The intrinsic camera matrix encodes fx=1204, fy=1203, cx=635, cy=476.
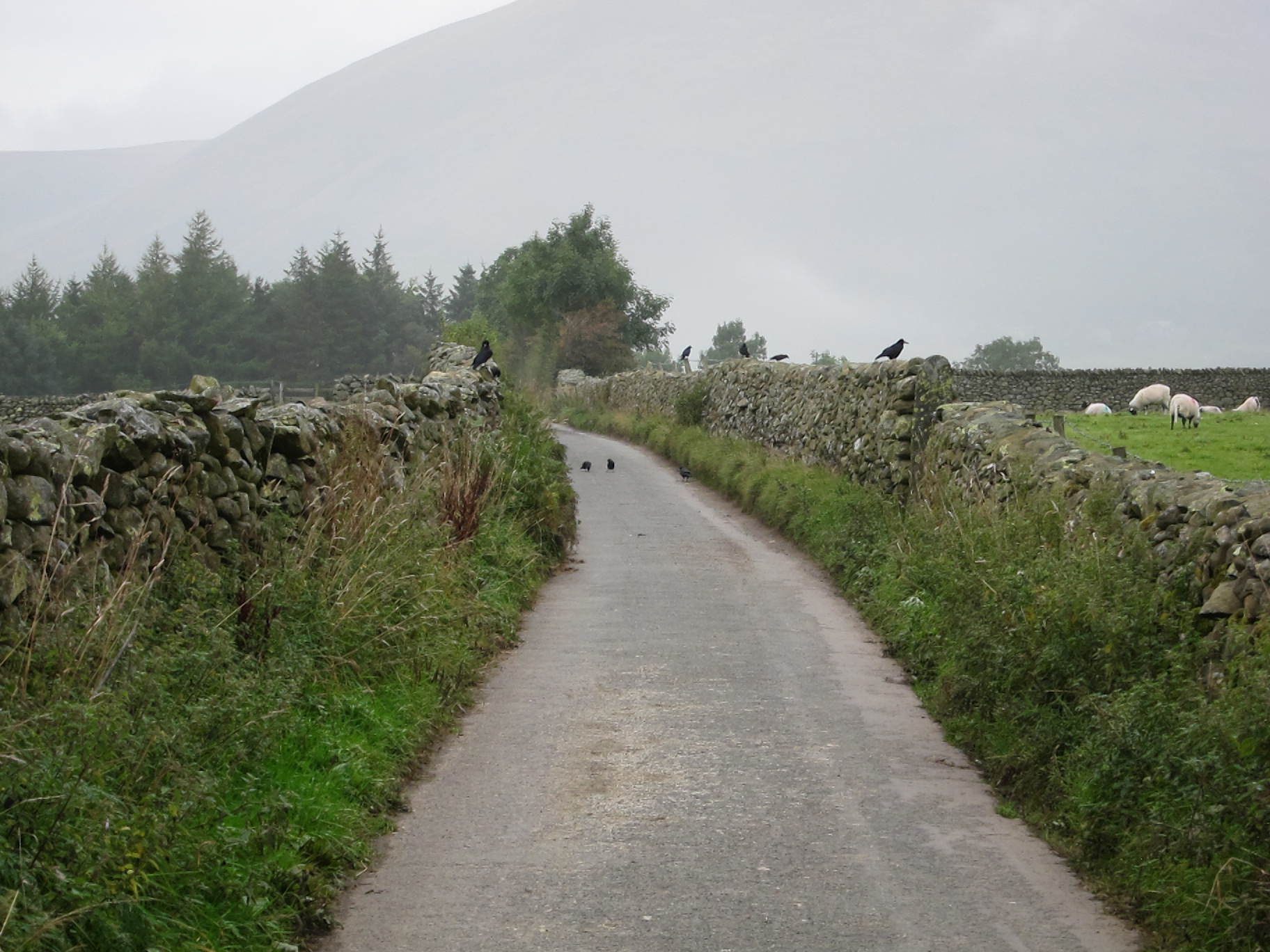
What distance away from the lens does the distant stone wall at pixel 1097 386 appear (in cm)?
4119

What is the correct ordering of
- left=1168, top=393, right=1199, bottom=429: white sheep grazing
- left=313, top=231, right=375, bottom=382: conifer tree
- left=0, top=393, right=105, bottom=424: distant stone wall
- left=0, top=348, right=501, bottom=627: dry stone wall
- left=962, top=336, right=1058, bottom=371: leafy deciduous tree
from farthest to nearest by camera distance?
left=962, top=336, right=1058, bottom=371: leafy deciduous tree, left=313, top=231, right=375, bottom=382: conifer tree, left=1168, top=393, right=1199, bottom=429: white sheep grazing, left=0, top=393, right=105, bottom=424: distant stone wall, left=0, top=348, right=501, bottom=627: dry stone wall

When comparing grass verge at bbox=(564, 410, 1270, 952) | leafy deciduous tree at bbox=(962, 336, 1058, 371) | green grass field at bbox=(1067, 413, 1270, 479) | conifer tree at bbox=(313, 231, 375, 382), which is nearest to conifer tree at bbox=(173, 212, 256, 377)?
conifer tree at bbox=(313, 231, 375, 382)

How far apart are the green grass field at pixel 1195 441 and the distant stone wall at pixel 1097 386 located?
12.5 meters

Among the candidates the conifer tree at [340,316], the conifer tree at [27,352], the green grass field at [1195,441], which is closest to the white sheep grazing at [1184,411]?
the green grass field at [1195,441]

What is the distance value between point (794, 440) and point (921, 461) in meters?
7.23

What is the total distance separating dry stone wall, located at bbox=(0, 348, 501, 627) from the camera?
4992 millimetres

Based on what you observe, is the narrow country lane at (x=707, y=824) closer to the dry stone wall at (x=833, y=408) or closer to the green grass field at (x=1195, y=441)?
the dry stone wall at (x=833, y=408)

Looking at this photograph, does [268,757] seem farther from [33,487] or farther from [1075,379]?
[1075,379]

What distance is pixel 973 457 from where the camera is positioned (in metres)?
11.6

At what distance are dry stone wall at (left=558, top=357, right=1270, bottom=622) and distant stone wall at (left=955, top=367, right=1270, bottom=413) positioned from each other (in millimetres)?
15101

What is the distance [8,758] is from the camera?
3906mm

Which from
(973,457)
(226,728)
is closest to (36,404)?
(973,457)

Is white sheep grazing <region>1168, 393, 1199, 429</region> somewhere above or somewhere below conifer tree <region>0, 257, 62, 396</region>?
below

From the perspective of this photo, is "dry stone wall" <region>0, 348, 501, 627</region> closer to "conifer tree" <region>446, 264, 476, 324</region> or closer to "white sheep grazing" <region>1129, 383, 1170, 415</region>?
"white sheep grazing" <region>1129, 383, 1170, 415</region>
